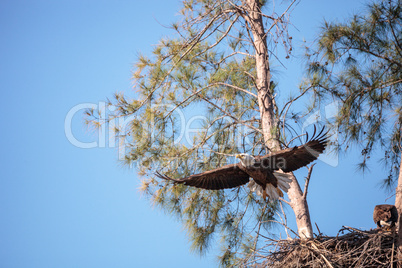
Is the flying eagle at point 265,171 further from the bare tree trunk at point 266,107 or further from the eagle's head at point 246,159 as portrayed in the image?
the bare tree trunk at point 266,107

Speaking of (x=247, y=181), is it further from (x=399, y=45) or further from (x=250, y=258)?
(x=399, y=45)

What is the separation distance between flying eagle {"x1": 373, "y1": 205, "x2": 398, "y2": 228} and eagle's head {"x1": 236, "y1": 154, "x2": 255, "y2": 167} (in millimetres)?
1183

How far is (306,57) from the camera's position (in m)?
5.95

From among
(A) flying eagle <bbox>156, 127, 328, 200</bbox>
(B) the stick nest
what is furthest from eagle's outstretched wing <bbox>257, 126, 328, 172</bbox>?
(B) the stick nest

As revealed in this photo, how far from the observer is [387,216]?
511 centimetres

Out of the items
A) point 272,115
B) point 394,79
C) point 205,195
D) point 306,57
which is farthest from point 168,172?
point 394,79

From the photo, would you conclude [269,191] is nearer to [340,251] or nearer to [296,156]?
[296,156]

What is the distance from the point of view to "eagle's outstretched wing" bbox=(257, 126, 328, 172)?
5312mm

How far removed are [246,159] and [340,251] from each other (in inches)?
46.2

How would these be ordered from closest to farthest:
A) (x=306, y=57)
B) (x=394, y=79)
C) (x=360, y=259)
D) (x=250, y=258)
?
1. (x=360, y=259)
2. (x=250, y=258)
3. (x=394, y=79)
4. (x=306, y=57)

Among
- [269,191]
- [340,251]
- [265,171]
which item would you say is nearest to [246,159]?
[265,171]

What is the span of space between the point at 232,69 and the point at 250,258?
1.98 meters

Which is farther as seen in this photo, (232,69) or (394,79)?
(232,69)

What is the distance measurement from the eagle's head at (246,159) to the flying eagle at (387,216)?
Result: 1.18 meters
